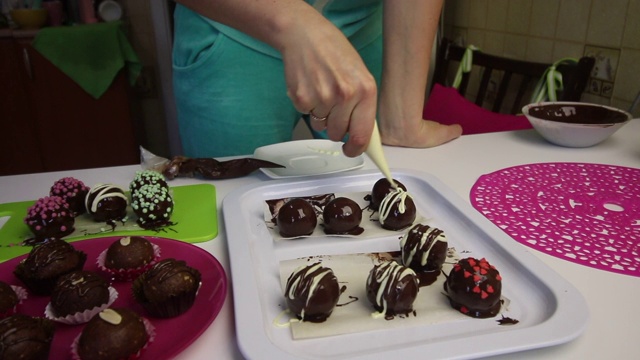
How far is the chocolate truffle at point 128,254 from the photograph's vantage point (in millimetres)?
666

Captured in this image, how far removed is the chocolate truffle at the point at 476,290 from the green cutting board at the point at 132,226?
0.38 m

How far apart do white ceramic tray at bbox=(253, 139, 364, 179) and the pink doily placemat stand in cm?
26

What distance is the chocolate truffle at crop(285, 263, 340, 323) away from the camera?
1.87 ft

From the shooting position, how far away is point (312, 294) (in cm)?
57

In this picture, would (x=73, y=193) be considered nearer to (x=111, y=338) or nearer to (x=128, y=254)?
(x=128, y=254)

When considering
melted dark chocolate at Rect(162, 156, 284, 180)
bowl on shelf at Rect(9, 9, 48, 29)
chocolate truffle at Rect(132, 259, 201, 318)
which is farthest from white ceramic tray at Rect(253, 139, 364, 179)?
bowl on shelf at Rect(9, 9, 48, 29)

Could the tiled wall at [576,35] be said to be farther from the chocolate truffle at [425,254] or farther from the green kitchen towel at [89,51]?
the green kitchen towel at [89,51]

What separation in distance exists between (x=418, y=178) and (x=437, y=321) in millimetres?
411

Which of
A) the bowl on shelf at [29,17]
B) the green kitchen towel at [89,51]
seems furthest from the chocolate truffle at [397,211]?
the bowl on shelf at [29,17]

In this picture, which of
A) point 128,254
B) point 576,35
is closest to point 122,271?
point 128,254

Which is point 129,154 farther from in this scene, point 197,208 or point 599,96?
point 599,96

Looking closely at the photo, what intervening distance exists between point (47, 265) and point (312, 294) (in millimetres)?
332

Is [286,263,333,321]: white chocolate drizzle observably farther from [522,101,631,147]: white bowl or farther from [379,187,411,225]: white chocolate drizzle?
[522,101,631,147]: white bowl

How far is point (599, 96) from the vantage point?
1.55 m
